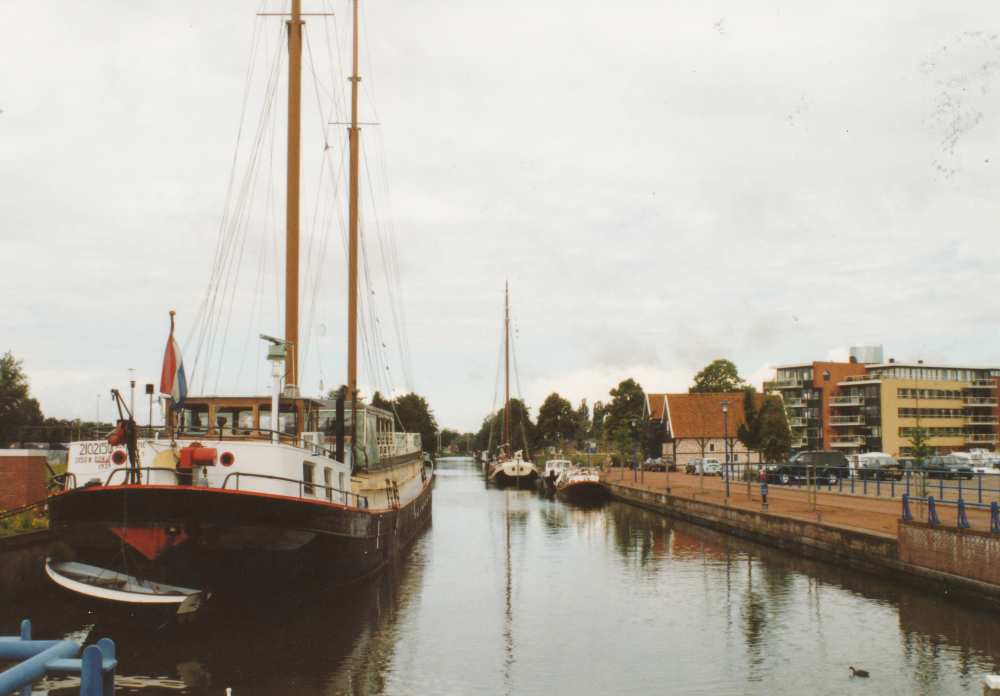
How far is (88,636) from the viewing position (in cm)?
1451

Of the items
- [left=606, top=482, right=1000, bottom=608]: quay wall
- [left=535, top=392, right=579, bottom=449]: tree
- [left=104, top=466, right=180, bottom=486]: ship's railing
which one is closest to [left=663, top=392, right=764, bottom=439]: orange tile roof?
[left=535, top=392, right=579, bottom=449]: tree

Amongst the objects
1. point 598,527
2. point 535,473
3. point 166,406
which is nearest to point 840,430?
point 535,473

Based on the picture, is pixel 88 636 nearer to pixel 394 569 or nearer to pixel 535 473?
pixel 394 569

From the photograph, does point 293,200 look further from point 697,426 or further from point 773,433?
point 697,426

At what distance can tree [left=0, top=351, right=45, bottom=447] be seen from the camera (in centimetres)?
5844

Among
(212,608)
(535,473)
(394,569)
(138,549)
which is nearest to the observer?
(138,549)

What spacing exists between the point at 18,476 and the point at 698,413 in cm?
6762

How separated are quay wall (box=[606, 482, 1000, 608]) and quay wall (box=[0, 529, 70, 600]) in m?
20.5

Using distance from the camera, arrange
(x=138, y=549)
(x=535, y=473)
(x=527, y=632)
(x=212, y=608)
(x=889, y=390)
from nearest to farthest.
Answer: (x=138, y=549)
(x=212, y=608)
(x=527, y=632)
(x=535, y=473)
(x=889, y=390)

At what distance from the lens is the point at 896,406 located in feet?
305

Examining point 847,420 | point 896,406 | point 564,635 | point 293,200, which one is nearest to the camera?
point 564,635

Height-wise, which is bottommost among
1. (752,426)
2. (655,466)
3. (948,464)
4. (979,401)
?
(655,466)

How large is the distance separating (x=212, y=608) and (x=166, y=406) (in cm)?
429

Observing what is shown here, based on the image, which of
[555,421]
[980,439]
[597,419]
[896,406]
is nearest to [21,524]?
[896,406]
